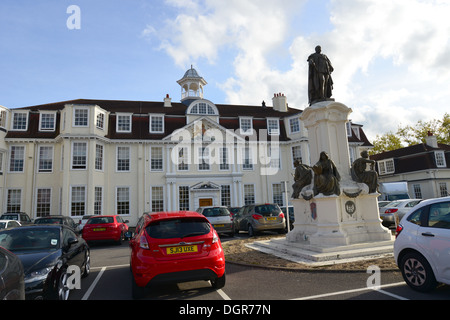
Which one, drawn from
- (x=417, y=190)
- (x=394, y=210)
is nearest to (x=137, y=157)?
(x=394, y=210)

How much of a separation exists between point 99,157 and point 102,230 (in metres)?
11.7

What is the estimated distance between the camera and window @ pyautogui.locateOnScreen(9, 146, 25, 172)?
24.5 metres

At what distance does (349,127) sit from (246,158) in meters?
11.3

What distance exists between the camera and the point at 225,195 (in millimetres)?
27719

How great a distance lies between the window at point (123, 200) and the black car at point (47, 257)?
739 inches

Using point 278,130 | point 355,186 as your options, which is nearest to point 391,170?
point 278,130

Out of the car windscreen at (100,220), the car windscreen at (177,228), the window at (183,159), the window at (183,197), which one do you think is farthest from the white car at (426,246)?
the window at (183,159)

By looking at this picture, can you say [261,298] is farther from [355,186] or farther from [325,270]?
[355,186]

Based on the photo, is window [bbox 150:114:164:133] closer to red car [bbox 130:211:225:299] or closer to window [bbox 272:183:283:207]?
window [bbox 272:183:283:207]

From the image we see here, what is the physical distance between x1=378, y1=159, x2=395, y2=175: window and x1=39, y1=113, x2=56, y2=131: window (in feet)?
126

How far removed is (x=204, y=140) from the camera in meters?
27.3

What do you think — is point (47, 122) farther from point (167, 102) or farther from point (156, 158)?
point (167, 102)

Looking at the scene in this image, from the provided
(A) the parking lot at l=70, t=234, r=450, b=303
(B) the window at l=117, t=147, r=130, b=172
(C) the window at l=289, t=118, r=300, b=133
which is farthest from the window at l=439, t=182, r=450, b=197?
(A) the parking lot at l=70, t=234, r=450, b=303

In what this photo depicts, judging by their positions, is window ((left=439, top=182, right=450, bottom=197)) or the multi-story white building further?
window ((left=439, top=182, right=450, bottom=197))
